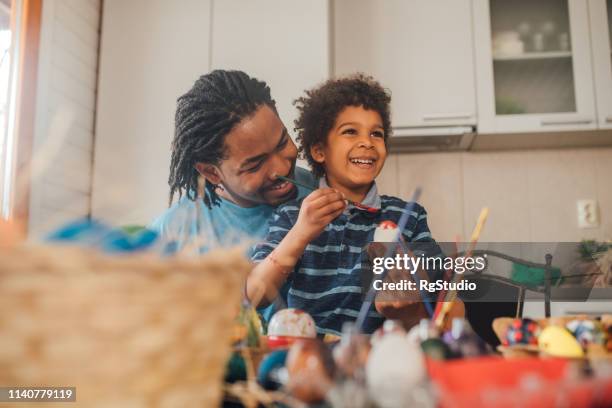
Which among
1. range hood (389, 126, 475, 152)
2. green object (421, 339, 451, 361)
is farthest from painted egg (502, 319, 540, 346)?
range hood (389, 126, 475, 152)

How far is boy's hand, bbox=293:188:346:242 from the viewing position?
1.38m

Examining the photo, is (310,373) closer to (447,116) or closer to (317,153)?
(317,153)

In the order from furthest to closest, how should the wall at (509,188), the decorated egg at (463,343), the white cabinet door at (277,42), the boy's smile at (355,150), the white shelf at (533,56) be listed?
the wall at (509,188), the white shelf at (533,56), the white cabinet door at (277,42), the boy's smile at (355,150), the decorated egg at (463,343)

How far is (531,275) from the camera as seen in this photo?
1927 mm

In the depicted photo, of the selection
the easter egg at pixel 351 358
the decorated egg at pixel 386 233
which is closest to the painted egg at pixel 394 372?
the easter egg at pixel 351 358

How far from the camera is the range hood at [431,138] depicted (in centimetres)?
199

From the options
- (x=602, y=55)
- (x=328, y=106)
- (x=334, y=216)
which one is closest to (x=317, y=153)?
(x=328, y=106)

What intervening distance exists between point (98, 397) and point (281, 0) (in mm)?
1878

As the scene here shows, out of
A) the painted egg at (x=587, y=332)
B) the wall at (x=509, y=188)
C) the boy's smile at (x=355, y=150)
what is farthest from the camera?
the wall at (x=509, y=188)

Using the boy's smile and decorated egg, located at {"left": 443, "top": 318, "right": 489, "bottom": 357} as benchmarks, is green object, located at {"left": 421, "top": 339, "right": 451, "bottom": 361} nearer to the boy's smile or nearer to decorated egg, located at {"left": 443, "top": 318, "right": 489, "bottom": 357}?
decorated egg, located at {"left": 443, "top": 318, "right": 489, "bottom": 357}

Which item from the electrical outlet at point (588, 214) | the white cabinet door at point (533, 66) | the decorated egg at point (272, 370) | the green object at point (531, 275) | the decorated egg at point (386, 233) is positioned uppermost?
the white cabinet door at point (533, 66)

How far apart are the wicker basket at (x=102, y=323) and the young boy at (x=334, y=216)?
0.76 meters

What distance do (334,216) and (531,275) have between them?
34.4 inches

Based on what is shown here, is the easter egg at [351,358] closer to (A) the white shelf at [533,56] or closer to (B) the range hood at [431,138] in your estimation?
(B) the range hood at [431,138]
